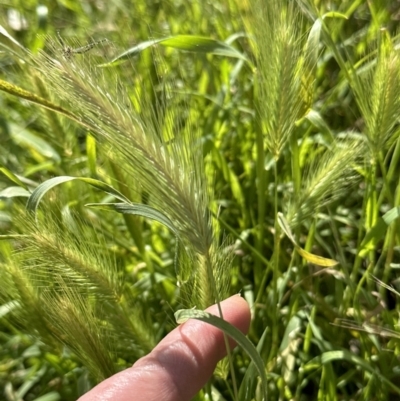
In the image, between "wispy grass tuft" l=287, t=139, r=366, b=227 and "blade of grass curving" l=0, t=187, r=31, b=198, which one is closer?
"wispy grass tuft" l=287, t=139, r=366, b=227

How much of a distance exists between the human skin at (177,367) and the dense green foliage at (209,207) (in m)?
0.06

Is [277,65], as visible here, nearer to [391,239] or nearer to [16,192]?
[391,239]

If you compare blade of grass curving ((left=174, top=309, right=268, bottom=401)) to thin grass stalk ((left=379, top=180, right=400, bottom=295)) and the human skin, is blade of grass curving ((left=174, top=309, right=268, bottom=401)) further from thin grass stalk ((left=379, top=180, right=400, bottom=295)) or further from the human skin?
thin grass stalk ((left=379, top=180, right=400, bottom=295))

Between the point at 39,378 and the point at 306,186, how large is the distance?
0.71 metres

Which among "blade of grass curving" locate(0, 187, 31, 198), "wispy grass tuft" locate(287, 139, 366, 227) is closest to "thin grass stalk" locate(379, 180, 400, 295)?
"wispy grass tuft" locate(287, 139, 366, 227)

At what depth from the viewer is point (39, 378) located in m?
1.11

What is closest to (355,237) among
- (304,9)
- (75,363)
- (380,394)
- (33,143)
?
(380,394)

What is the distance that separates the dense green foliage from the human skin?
0.19 ft

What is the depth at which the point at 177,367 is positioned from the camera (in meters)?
0.79

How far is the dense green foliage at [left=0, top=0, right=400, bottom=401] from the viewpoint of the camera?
25.1 inches

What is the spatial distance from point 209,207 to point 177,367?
0.27 metres

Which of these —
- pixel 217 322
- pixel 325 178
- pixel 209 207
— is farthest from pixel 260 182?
pixel 217 322

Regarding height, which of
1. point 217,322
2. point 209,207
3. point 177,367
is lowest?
point 177,367

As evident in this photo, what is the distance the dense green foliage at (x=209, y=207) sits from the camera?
25.1 inches
